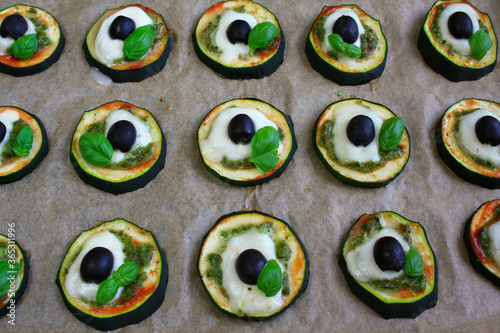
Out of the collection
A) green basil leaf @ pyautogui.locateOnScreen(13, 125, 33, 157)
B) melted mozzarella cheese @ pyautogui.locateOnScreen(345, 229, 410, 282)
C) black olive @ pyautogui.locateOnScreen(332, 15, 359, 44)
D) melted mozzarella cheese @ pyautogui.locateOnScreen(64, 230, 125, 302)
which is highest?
black olive @ pyautogui.locateOnScreen(332, 15, 359, 44)

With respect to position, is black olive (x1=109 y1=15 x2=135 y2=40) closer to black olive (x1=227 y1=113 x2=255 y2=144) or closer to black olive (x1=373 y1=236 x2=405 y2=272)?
black olive (x1=227 y1=113 x2=255 y2=144)

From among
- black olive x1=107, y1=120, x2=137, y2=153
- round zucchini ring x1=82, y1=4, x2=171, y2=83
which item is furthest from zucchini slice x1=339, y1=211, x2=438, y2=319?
round zucchini ring x1=82, y1=4, x2=171, y2=83

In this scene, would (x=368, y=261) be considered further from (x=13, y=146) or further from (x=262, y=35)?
(x=13, y=146)

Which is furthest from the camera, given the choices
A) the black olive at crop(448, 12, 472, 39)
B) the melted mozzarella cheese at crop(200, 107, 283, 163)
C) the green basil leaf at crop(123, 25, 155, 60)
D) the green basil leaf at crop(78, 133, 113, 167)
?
the black olive at crop(448, 12, 472, 39)

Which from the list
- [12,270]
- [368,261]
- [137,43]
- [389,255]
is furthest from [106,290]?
[137,43]

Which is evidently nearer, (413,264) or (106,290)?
(106,290)

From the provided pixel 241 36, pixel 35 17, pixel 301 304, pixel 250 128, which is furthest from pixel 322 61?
pixel 35 17

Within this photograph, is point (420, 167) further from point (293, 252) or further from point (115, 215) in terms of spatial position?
point (115, 215)
